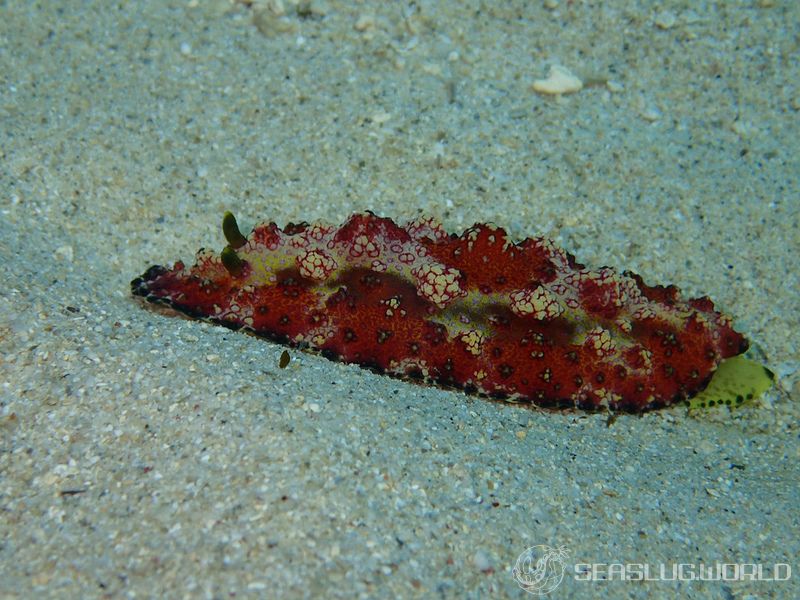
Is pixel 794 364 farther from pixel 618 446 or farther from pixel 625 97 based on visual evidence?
pixel 625 97

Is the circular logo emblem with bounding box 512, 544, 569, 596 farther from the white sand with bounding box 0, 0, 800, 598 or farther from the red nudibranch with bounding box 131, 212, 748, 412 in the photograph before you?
the red nudibranch with bounding box 131, 212, 748, 412

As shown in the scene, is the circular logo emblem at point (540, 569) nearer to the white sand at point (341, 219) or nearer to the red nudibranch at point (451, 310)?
the white sand at point (341, 219)

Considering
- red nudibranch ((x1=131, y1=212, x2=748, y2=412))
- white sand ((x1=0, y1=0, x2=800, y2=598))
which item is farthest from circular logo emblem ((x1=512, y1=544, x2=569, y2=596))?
red nudibranch ((x1=131, y1=212, x2=748, y2=412))

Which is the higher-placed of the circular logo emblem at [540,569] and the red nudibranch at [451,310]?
the red nudibranch at [451,310]

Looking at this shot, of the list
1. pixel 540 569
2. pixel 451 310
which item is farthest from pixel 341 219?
pixel 540 569

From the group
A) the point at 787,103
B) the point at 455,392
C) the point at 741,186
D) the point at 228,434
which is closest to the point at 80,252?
the point at 228,434

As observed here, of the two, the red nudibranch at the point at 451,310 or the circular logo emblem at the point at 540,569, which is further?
the red nudibranch at the point at 451,310

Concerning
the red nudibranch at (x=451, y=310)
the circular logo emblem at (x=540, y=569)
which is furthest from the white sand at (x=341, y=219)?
the red nudibranch at (x=451, y=310)
